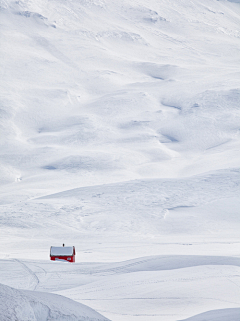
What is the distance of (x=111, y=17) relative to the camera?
173 ft

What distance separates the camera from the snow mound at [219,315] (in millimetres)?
5295

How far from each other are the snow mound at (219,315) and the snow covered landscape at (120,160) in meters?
0.05

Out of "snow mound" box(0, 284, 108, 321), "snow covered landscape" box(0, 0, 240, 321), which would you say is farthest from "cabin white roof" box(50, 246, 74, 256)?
"snow mound" box(0, 284, 108, 321)

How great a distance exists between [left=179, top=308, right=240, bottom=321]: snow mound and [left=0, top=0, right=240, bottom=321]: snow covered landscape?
0.17 ft

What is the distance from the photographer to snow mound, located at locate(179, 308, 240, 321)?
5.30 m

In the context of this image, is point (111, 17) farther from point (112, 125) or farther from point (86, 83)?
point (112, 125)

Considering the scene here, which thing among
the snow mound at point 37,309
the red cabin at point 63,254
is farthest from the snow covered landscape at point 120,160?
the red cabin at point 63,254

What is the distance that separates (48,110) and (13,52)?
11.8 meters

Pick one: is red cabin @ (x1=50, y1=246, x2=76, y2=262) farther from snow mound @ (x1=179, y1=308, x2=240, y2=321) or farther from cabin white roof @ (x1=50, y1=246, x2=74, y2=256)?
snow mound @ (x1=179, y1=308, x2=240, y2=321)

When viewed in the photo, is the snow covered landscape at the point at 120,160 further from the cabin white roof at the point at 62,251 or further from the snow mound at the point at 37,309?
the cabin white roof at the point at 62,251

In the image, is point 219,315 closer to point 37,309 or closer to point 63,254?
point 37,309

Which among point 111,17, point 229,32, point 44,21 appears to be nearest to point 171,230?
point 44,21

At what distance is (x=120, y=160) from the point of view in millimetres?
24641

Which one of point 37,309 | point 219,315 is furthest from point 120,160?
point 37,309
